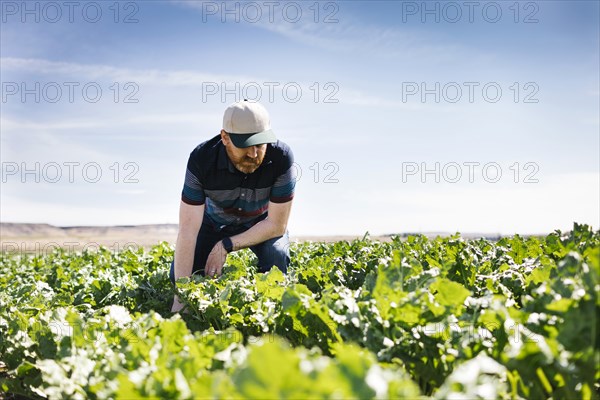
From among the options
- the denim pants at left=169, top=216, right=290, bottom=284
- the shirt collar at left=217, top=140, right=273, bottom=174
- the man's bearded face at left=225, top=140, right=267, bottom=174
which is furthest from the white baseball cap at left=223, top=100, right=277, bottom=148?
the denim pants at left=169, top=216, right=290, bottom=284

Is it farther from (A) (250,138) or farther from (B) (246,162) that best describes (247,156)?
(A) (250,138)

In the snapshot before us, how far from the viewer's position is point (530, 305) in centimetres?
266

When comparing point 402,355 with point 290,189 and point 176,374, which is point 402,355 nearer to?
point 176,374

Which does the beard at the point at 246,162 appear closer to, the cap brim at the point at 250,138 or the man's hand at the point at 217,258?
the cap brim at the point at 250,138

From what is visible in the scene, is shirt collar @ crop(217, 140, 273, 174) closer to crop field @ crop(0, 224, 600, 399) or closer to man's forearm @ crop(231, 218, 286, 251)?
man's forearm @ crop(231, 218, 286, 251)

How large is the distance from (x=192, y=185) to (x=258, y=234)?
2.52ft

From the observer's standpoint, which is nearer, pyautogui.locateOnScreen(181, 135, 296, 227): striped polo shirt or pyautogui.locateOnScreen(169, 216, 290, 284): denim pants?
pyautogui.locateOnScreen(181, 135, 296, 227): striped polo shirt

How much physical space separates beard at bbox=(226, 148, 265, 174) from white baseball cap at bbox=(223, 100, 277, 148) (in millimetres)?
210

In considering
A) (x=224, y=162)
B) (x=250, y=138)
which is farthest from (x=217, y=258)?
(x=250, y=138)

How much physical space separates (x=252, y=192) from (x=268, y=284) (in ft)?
5.54

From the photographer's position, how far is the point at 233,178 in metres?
5.53

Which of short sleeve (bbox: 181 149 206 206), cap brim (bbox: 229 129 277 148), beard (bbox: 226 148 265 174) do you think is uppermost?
cap brim (bbox: 229 129 277 148)

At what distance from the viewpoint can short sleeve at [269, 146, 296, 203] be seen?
5527mm

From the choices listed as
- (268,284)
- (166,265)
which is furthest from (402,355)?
(166,265)
